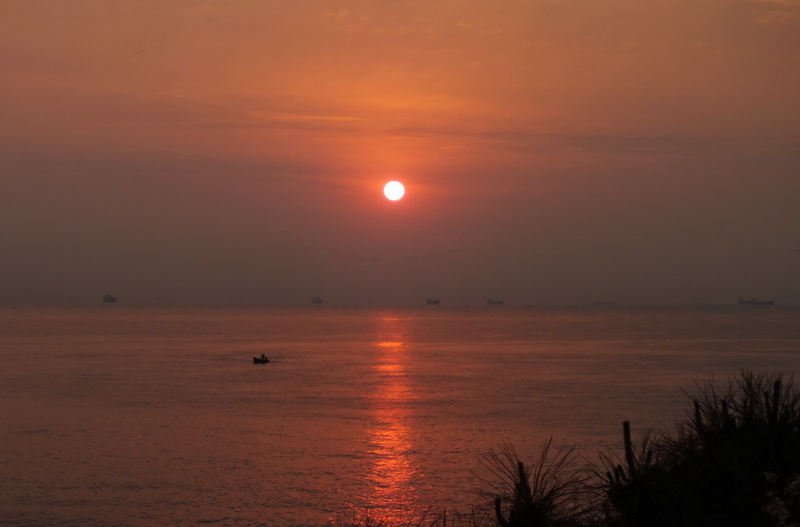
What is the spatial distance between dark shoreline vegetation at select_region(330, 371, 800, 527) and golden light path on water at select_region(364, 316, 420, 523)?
18.8 meters

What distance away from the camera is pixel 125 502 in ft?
101

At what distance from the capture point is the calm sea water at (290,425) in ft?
103

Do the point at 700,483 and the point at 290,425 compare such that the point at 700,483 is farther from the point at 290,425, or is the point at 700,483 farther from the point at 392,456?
the point at 290,425

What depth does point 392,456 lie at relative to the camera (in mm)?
38688

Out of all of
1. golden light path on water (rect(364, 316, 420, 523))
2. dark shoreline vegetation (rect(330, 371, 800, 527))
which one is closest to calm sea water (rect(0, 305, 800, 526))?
golden light path on water (rect(364, 316, 420, 523))

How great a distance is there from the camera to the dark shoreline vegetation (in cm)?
952

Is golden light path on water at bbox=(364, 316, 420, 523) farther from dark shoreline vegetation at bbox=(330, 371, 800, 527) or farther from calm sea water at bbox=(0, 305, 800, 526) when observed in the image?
dark shoreline vegetation at bbox=(330, 371, 800, 527)

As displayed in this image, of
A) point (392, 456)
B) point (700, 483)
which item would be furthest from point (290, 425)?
point (700, 483)

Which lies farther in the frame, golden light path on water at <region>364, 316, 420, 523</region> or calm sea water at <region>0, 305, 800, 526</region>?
calm sea water at <region>0, 305, 800, 526</region>

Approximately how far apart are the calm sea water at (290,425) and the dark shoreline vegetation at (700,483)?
19606 mm

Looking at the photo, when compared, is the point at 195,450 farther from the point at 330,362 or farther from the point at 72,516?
the point at 330,362

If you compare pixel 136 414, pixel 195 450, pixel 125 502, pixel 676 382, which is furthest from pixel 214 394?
pixel 676 382

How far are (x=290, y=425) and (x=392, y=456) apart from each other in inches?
412

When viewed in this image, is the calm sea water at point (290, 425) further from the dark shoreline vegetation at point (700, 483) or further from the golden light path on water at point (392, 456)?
the dark shoreline vegetation at point (700, 483)
